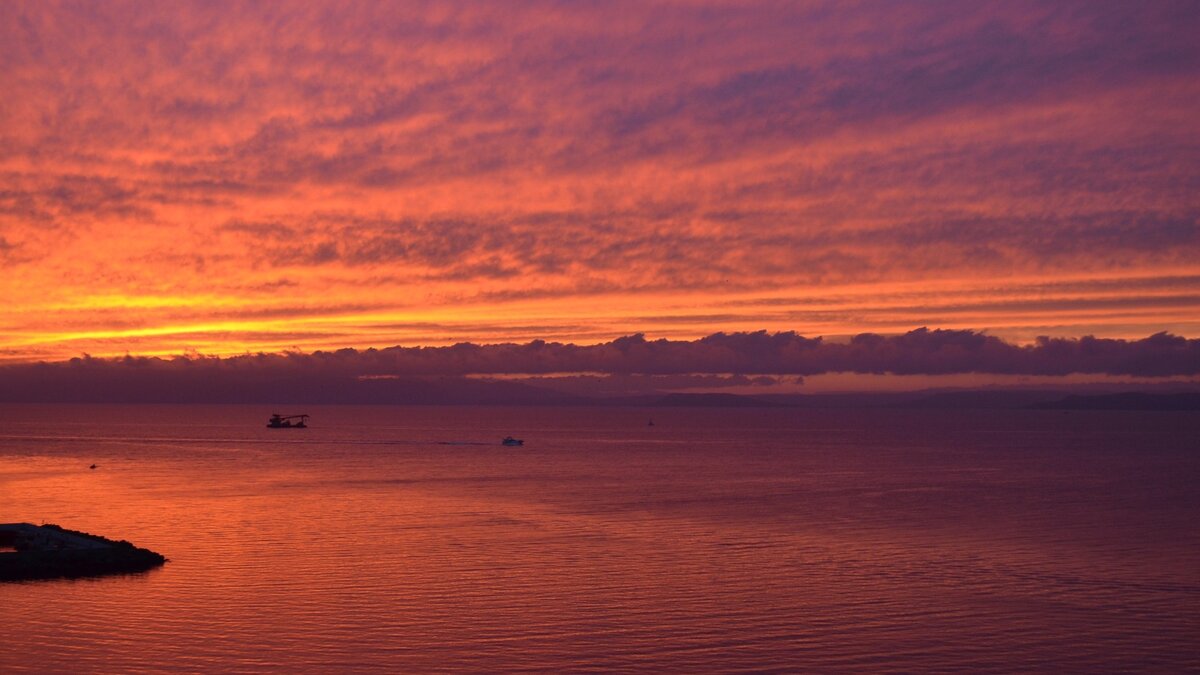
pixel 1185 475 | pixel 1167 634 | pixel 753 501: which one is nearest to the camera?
pixel 1167 634

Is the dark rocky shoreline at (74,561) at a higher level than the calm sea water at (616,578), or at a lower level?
higher

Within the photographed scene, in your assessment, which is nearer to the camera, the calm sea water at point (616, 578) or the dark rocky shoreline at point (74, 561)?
the calm sea water at point (616, 578)

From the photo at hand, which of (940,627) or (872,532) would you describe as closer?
(940,627)

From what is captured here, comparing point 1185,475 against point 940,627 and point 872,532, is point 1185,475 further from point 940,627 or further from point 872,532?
point 940,627

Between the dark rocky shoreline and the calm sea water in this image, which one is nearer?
the calm sea water

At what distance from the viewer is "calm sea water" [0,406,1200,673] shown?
3269 cm

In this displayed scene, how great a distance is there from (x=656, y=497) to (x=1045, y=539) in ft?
99.7

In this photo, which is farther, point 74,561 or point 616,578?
point 74,561

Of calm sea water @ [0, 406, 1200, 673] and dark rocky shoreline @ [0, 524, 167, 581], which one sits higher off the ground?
dark rocky shoreline @ [0, 524, 167, 581]

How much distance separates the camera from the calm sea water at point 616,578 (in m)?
32.7

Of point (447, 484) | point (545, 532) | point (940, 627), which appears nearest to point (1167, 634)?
point (940, 627)

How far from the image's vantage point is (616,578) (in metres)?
43.8

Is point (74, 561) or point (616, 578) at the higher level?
point (74, 561)

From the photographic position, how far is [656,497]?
263 ft
